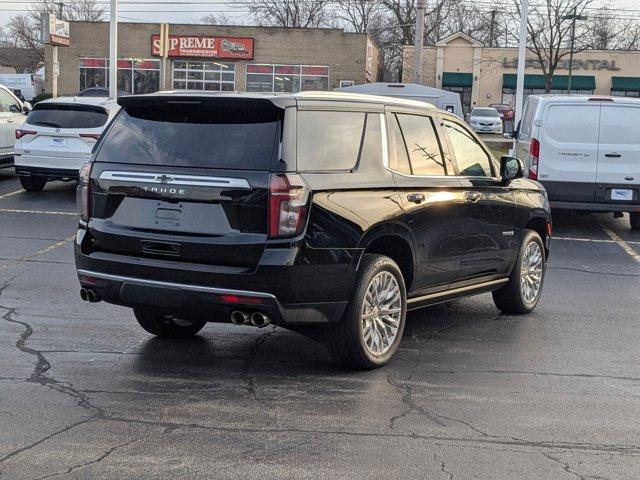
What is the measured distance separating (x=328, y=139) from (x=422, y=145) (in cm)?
115

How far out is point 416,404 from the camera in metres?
5.29

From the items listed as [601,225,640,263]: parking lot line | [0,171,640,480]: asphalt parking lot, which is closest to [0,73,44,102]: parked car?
[601,225,640,263]: parking lot line

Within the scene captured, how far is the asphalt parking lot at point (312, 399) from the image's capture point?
4309 millimetres

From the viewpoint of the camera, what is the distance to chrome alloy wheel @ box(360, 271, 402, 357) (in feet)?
19.3

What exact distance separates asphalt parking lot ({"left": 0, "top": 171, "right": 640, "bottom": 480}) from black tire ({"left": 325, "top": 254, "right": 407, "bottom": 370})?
0.12 meters

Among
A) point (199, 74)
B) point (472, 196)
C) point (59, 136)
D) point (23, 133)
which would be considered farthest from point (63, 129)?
point (199, 74)

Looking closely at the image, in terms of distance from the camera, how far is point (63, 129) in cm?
1484

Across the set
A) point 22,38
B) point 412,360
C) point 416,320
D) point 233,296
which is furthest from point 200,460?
point 22,38

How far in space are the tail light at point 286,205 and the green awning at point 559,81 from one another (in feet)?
213

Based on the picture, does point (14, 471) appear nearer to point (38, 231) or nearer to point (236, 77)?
point (38, 231)

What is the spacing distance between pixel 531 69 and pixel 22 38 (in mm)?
55373

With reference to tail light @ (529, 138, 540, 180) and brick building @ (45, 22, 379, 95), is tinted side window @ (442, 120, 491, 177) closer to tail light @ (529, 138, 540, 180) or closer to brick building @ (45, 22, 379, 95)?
tail light @ (529, 138, 540, 180)

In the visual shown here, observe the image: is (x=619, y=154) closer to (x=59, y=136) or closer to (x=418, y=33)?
(x=59, y=136)

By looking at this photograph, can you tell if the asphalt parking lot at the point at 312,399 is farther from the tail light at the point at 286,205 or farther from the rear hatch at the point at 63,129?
the rear hatch at the point at 63,129
